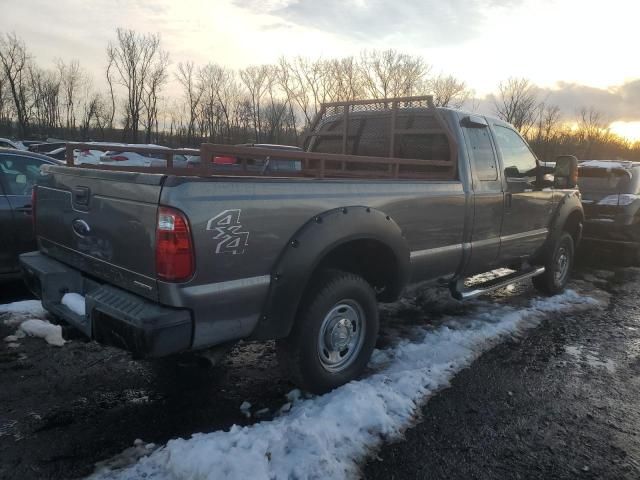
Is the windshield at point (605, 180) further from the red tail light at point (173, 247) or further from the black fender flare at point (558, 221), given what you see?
the red tail light at point (173, 247)

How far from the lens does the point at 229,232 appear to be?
2.55 m

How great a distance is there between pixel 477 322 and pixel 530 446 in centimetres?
211

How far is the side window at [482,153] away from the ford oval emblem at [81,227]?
3.21m

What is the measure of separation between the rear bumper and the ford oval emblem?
293 mm

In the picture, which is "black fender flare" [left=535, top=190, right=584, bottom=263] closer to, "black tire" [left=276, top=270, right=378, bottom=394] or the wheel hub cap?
"black tire" [left=276, top=270, right=378, bottom=394]

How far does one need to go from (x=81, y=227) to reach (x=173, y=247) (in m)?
0.93

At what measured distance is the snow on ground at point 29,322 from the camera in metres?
4.09

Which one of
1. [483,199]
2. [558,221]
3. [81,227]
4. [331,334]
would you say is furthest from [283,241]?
[558,221]

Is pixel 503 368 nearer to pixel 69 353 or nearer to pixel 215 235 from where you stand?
pixel 215 235

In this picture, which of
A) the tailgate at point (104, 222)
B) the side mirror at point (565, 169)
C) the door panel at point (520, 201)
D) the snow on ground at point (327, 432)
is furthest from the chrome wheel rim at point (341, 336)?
the side mirror at point (565, 169)

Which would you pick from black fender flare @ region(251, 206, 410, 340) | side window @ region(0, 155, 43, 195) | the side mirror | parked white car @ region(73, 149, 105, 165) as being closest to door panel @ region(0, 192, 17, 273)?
side window @ region(0, 155, 43, 195)

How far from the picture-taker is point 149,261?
2.51 meters

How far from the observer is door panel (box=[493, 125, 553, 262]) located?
4.87m

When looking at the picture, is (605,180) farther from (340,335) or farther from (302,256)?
(302,256)
